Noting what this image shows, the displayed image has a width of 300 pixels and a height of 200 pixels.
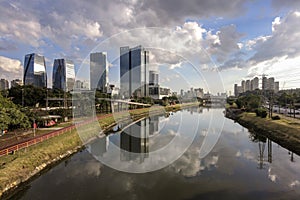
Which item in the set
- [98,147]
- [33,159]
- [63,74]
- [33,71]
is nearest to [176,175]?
[33,159]

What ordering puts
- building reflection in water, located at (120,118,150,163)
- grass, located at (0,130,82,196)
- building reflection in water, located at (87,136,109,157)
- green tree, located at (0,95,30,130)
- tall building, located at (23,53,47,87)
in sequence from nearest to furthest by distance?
grass, located at (0,130,82,196) < green tree, located at (0,95,30,130) < building reflection in water, located at (120,118,150,163) < building reflection in water, located at (87,136,109,157) < tall building, located at (23,53,47,87)

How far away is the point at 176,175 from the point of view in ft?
30.3

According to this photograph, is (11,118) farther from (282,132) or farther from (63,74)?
(63,74)

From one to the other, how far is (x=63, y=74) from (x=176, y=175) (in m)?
51.1

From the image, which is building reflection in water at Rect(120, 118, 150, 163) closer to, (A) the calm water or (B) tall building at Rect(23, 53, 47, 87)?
(A) the calm water

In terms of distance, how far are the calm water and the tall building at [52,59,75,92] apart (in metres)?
40.2

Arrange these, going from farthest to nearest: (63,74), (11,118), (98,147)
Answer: (63,74) → (98,147) → (11,118)

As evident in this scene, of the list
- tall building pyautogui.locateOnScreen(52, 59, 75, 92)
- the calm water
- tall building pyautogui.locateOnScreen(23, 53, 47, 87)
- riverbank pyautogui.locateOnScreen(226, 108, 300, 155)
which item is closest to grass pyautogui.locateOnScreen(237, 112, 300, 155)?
riverbank pyautogui.locateOnScreen(226, 108, 300, 155)

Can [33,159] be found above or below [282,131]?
below

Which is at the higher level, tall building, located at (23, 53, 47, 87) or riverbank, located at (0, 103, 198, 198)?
tall building, located at (23, 53, 47, 87)

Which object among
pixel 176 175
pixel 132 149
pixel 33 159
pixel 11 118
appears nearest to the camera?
pixel 176 175

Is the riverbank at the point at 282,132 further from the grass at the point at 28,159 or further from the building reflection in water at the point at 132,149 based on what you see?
the grass at the point at 28,159

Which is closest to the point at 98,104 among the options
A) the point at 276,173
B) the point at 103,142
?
the point at 103,142

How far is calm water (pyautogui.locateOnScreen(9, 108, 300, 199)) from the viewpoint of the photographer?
7690 millimetres
